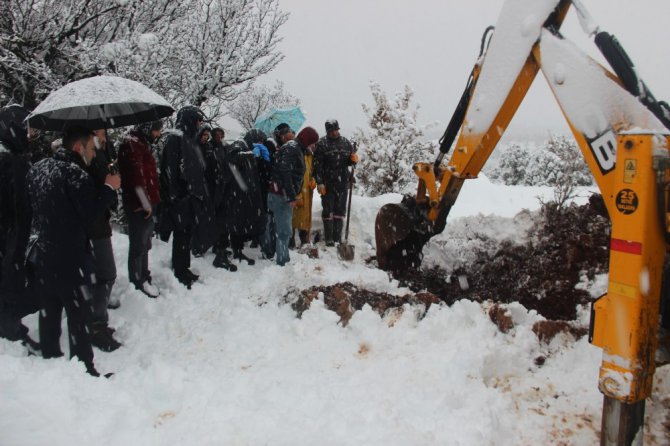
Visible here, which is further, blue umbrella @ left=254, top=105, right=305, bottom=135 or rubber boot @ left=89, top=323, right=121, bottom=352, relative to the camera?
blue umbrella @ left=254, top=105, right=305, bottom=135

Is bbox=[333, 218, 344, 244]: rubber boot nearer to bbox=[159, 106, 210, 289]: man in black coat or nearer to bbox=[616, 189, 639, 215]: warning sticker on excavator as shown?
bbox=[159, 106, 210, 289]: man in black coat

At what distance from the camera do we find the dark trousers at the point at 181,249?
5.85 meters

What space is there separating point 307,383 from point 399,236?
8.33 ft

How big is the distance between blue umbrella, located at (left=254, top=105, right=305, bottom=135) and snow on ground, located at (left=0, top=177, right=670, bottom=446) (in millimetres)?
3977

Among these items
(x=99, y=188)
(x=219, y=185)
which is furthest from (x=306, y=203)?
(x=99, y=188)

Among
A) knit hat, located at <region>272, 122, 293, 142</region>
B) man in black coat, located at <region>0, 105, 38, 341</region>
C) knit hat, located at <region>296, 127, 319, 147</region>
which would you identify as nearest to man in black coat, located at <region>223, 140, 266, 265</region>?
knit hat, located at <region>272, 122, 293, 142</region>

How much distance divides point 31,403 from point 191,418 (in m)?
0.99

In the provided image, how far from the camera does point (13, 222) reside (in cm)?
404

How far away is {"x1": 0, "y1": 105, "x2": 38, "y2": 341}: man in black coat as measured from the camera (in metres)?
3.95

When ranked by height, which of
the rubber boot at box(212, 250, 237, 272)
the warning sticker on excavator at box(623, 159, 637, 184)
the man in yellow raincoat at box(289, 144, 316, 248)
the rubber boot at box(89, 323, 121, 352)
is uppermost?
the warning sticker on excavator at box(623, 159, 637, 184)

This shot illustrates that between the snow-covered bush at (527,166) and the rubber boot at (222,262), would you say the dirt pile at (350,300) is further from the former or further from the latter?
the snow-covered bush at (527,166)

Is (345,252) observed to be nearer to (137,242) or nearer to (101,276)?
(137,242)

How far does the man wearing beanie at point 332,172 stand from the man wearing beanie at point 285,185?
3.08 ft

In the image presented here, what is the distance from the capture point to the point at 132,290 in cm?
526
